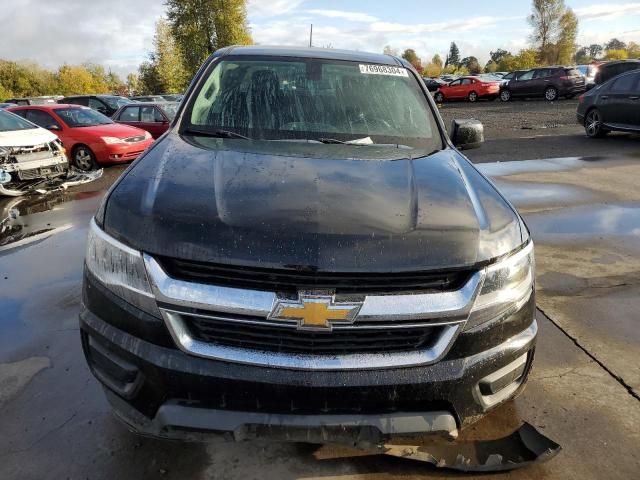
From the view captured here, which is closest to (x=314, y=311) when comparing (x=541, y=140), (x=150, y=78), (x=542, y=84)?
(x=541, y=140)

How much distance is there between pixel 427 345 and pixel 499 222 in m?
0.61

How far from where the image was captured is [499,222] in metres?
2.15

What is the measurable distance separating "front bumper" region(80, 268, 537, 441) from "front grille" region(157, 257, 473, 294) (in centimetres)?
22

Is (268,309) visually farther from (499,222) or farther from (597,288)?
(597,288)

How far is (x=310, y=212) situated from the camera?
78.6 inches

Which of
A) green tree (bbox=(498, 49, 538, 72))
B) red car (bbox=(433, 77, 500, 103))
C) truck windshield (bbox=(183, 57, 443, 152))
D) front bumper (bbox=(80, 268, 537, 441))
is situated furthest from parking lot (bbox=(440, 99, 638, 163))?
green tree (bbox=(498, 49, 538, 72))

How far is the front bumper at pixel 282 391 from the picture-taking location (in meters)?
1.85

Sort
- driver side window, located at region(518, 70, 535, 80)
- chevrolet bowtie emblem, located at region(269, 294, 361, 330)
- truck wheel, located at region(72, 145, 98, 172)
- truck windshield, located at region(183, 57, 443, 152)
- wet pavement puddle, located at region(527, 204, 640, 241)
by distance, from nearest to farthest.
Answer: chevrolet bowtie emblem, located at region(269, 294, 361, 330)
truck windshield, located at region(183, 57, 443, 152)
wet pavement puddle, located at region(527, 204, 640, 241)
truck wheel, located at region(72, 145, 98, 172)
driver side window, located at region(518, 70, 535, 80)

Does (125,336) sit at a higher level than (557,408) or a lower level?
higher

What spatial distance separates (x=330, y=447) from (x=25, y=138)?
862cm

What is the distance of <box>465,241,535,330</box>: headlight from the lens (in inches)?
76.1

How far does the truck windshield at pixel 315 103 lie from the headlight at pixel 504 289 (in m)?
1.10

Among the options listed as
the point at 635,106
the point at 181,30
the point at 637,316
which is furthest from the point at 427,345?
the point at 181,30

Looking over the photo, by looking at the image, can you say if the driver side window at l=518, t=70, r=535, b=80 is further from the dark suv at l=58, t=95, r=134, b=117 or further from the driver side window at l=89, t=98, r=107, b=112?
the driver side window at l=89, t=98, r=107, b=112
